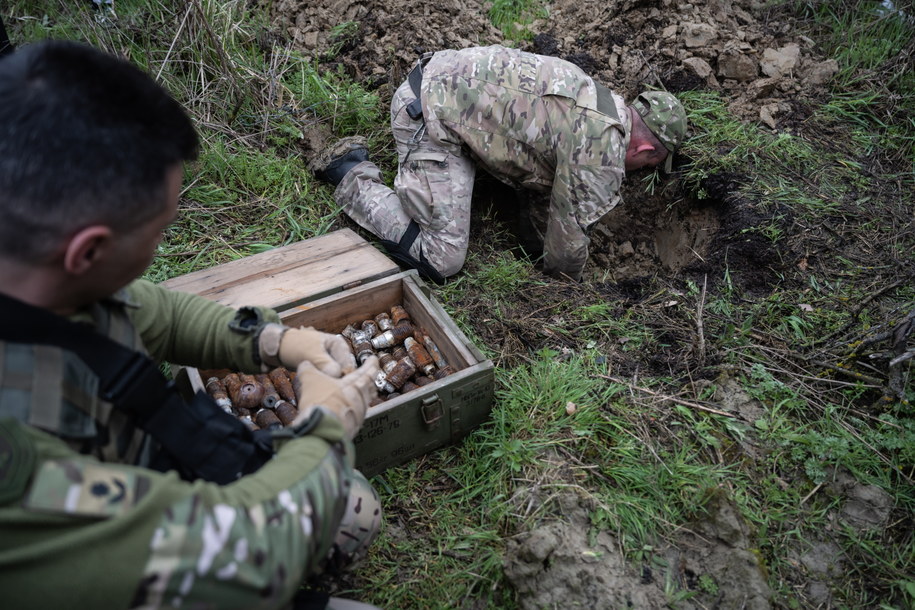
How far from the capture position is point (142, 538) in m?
1.02

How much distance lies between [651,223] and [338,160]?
224 centimetres

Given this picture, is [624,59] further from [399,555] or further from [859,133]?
[399,555]

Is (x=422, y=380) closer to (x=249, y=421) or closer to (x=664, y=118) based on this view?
(x=249, y=421)

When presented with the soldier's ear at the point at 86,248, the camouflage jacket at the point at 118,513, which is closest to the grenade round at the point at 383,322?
the camouflage jacket at the point at 118,513

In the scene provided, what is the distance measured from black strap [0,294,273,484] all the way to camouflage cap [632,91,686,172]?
3103mm

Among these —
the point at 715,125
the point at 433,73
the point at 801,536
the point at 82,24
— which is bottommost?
the point at 801,536

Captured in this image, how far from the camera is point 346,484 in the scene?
1.36m

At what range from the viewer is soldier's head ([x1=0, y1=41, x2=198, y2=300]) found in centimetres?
104

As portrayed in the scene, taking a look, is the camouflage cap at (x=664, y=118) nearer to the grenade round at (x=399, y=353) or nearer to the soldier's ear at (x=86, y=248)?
the grenade round at (x=399, y=353)

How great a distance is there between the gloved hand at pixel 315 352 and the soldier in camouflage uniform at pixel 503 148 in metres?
1.71

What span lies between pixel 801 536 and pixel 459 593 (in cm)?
132

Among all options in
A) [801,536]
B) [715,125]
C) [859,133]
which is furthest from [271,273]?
[859,133]

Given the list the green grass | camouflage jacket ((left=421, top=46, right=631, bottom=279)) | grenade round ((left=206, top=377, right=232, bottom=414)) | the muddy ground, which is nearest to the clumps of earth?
the muddy ground

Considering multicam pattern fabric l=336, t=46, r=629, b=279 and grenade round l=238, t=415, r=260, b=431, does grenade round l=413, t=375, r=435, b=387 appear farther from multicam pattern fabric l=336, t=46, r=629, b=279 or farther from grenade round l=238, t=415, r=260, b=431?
multicam pattern fabric l=336, t=46, r=629, b=279
